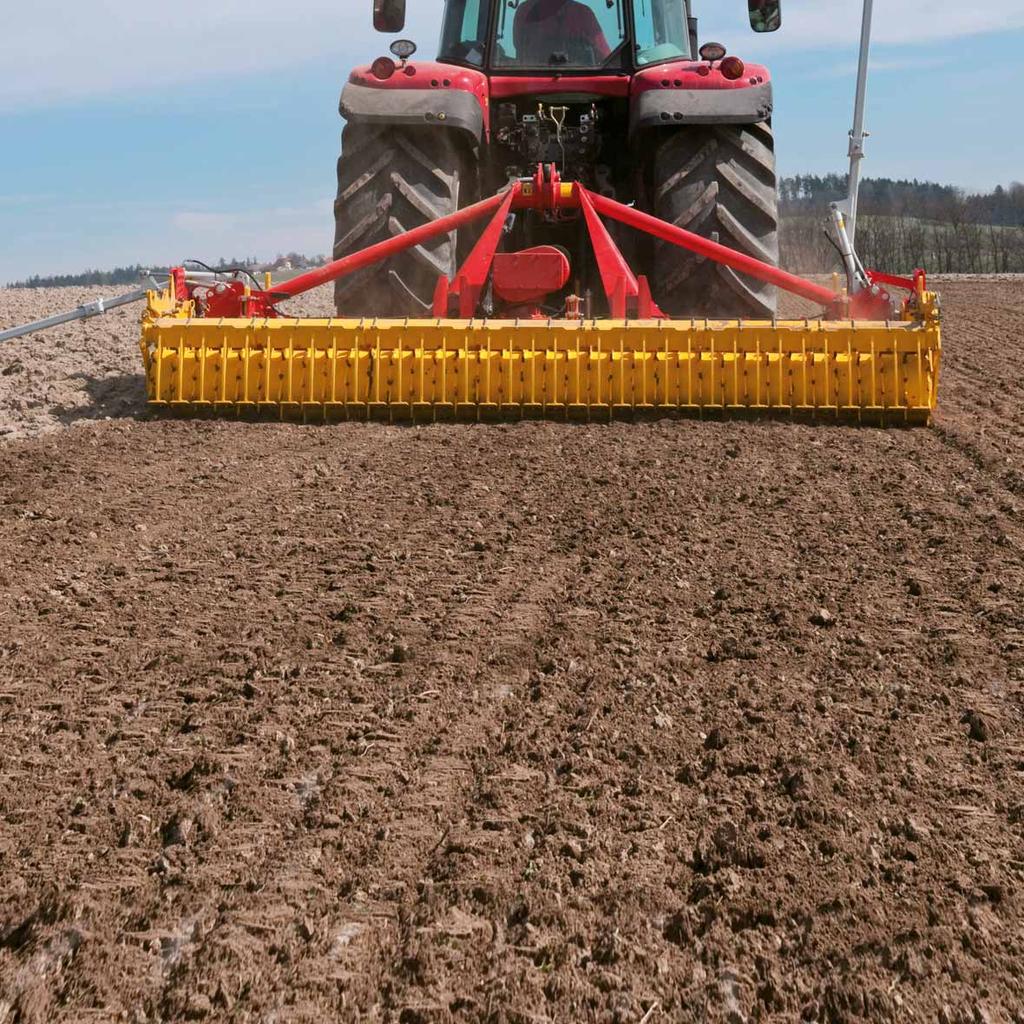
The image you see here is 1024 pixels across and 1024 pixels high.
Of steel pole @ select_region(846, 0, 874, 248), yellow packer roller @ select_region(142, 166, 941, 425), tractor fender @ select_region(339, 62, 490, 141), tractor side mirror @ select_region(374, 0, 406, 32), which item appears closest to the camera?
yellow packer roller @ select_region(142, 166, 941, 425)

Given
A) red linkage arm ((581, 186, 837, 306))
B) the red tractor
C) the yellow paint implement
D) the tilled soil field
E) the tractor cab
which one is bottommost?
the tilled soil field

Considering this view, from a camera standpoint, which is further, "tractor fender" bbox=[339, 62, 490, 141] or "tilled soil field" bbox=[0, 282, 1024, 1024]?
"tractor fender" bbox=[339, 62, 490, 141]

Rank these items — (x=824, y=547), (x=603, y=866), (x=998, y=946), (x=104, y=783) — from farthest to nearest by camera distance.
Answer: (x=824, y=547)
(x=104, y=783)
(x=603, y=866)
(x=998, y=946)

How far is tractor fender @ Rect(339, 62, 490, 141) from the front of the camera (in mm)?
5945

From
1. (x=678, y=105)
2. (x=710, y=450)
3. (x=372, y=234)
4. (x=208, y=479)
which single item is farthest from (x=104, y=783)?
(x=678, y=105)

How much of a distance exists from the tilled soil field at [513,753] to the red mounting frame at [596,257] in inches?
69.5

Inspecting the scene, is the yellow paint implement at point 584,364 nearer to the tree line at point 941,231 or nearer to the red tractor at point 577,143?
the red tractor at point 577,143

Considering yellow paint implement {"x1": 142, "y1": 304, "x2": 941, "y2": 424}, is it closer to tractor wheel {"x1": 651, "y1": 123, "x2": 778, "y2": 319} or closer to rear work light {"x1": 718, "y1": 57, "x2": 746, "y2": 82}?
tractor wheel {"x1": 651, "y1": 123, "x2": 778, "y2": 319}

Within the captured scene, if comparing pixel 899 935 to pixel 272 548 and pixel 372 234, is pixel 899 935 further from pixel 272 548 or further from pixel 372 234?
pixel 372 234

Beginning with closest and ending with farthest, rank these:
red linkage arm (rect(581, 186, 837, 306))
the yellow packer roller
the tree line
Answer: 1. the yellow packer roller
2. red linkage arm (rect(581, 186, 837, 306))
3. the tree line

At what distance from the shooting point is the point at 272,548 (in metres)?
3.48

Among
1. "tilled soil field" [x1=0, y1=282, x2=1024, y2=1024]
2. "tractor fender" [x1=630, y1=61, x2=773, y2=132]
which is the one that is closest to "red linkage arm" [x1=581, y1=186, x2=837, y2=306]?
"tractor fender" [x1=630, y1=61, x2=773, y2=132]

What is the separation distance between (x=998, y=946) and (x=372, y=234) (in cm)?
509

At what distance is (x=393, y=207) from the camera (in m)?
6.05
